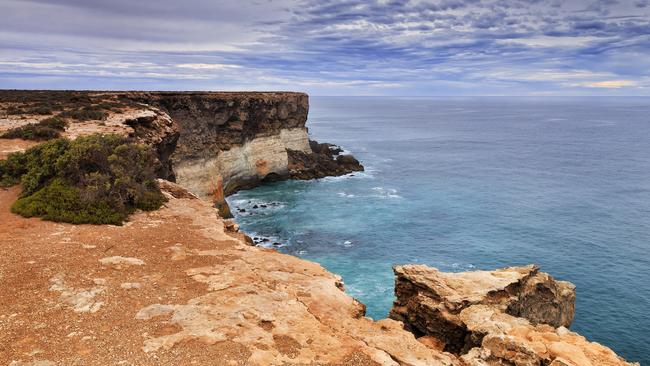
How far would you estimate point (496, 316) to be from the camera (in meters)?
15.1

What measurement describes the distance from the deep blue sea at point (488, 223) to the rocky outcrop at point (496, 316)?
10.2m

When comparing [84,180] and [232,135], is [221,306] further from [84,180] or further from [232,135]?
[232,135]

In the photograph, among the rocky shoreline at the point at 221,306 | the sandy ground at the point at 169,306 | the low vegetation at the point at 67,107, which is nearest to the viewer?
the sandy ground at the point at 169,306

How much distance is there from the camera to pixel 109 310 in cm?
1098

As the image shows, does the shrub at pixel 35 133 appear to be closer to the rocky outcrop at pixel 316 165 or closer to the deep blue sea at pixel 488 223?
the deep blue sea at pixel 488 223

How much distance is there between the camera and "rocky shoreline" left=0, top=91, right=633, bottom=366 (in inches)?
385

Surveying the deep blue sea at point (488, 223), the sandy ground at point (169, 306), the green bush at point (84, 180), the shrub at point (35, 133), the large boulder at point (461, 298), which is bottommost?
the deep blue sea at point (488, 223)

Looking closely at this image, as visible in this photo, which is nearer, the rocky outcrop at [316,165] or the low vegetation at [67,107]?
the low vegetation at [67,107]

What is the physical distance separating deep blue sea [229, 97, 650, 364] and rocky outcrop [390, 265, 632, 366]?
10183 millimetres

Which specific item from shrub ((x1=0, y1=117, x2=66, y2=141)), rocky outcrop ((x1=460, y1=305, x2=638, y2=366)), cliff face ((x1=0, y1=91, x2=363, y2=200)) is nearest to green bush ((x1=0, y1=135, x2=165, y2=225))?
shrub ((x1=0, y1=117, x2=66, y2=141))

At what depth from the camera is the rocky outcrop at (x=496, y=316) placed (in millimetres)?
12008

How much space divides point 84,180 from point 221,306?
11198mm

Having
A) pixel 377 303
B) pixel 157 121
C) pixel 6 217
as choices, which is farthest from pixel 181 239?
pixel 157 121

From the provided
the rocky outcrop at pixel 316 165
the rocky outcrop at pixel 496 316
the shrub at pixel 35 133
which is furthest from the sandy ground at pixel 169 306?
the rocky outcrop at pixel 316 165
